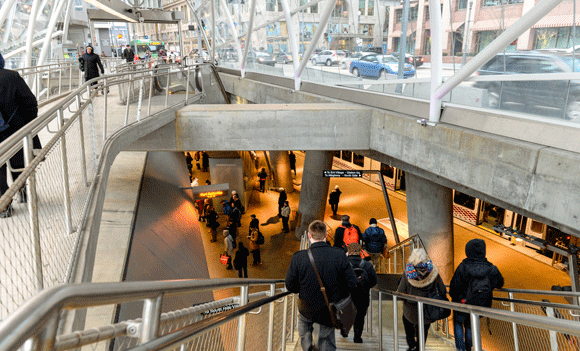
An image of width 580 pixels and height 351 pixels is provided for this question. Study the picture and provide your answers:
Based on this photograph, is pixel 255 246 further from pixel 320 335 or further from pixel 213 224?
pixel 320 335

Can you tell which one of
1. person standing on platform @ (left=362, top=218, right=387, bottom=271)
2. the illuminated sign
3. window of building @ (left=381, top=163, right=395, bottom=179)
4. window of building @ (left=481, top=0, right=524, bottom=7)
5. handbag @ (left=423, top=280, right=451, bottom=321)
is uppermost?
window of building @ (left=481, top=0, right=524, bottom=7)

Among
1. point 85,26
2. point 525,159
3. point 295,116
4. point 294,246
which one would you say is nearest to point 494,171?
point 525,159

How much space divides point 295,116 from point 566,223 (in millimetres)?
6698

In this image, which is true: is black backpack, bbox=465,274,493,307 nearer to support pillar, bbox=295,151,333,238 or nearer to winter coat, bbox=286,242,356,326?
winter coat, bbox=286,242,356,326

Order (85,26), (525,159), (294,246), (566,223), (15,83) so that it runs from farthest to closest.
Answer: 1. (85,26)
2. (294,246)
3. (525,159)
4. (566,223)
5. (15,83)

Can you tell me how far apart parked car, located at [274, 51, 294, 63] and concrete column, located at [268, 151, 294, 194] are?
6464 millimetres

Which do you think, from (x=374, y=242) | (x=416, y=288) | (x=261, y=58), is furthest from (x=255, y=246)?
(x=261, y=58)

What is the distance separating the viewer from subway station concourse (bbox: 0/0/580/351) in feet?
8.77

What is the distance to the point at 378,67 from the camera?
40.3ft

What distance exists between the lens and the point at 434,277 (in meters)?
4.96

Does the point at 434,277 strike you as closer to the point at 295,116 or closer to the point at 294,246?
the point at 295,116

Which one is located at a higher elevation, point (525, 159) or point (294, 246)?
point (525, 159)

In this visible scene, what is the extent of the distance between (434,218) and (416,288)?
25.1 feet

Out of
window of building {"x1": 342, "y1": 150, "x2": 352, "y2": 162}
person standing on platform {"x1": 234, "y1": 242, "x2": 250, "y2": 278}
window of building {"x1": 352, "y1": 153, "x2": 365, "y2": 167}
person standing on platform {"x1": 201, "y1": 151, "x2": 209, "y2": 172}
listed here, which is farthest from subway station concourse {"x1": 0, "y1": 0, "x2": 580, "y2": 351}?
person standing on platform {"x1": 201, "y1": 151, "x2": 209, "y2": 172}
